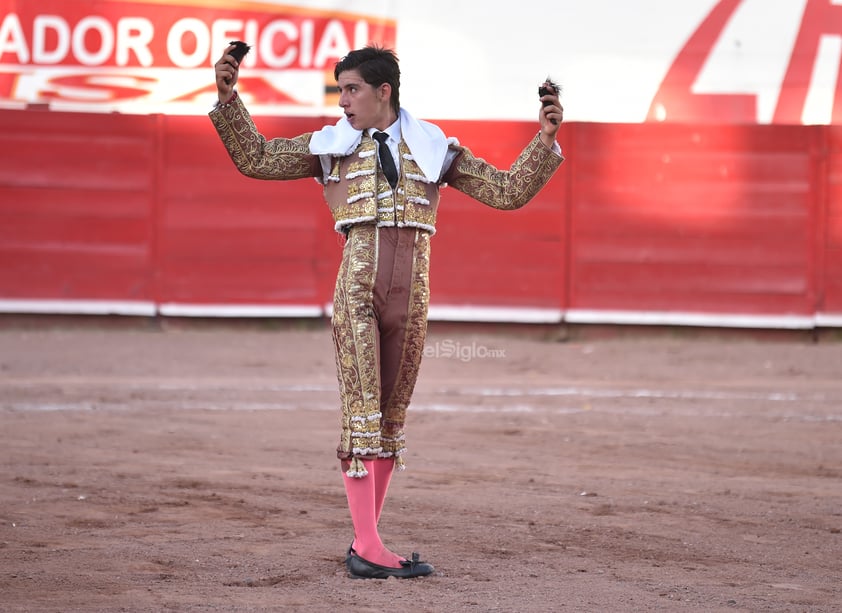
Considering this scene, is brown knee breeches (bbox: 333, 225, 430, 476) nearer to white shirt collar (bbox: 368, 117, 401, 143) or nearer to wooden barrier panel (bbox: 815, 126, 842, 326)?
white shirt collar (bbox: 368, 117, 401, 143)

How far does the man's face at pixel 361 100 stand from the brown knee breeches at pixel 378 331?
0.25m

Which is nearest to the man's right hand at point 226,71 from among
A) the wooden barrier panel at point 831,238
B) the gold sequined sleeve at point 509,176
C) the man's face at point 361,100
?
the man's face at point 361,100

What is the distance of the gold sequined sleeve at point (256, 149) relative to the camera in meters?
3.12

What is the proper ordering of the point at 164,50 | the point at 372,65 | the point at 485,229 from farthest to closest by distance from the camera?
1. the point at 164,50
2. the point at 485,229
3. the point at 372,65

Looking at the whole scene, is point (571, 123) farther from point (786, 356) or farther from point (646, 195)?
point (786, 356)

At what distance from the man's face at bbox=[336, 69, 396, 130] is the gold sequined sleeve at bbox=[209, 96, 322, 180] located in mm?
133

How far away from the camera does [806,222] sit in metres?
9.02

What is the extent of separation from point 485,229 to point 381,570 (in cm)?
610

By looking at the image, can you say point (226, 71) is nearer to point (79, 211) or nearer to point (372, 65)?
point (372, 65)

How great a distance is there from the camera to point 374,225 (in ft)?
10.5

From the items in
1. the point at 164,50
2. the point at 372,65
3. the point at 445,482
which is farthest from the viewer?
the point at 164,50

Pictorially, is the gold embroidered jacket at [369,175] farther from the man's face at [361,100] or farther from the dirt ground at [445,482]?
the dirt ground at [445,482]

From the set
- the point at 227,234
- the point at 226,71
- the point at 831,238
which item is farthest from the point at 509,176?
the point at 831,238

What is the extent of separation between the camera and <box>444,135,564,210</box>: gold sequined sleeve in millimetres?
3170
